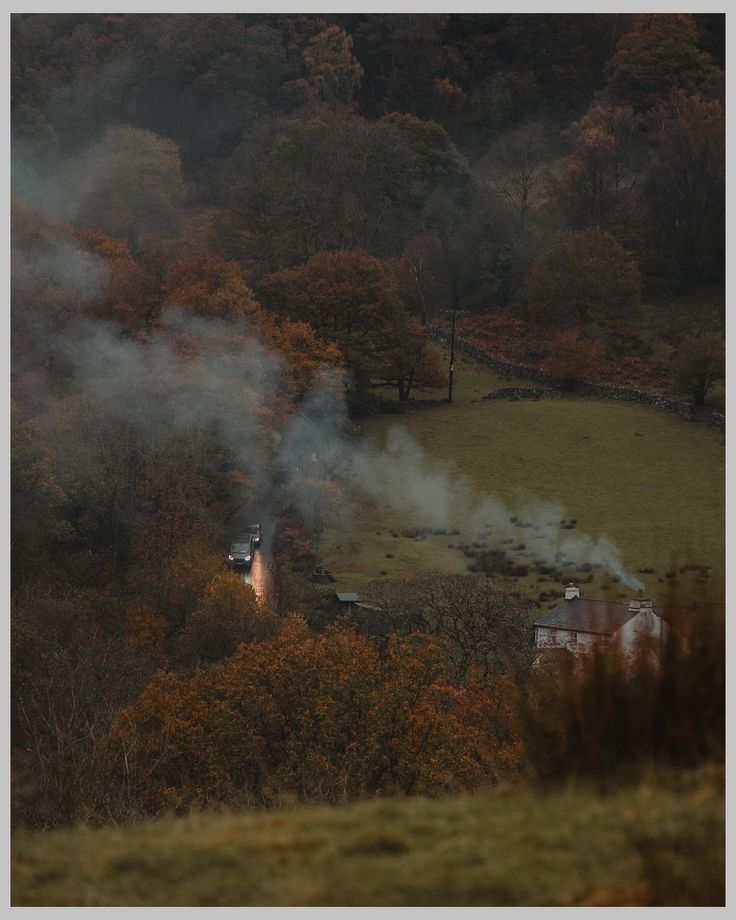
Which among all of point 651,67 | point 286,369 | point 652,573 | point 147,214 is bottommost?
point 652,573

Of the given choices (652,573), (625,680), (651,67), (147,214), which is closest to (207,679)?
(625,680)

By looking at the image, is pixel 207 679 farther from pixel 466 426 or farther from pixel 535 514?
pixel 466 426

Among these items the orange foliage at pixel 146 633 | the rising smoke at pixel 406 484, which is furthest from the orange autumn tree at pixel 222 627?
the rising smoke at pixel 406 484

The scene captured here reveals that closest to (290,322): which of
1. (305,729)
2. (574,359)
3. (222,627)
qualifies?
(574,359)

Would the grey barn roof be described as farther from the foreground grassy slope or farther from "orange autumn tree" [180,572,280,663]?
the foreground grassy slope

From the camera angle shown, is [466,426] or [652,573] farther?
[466,426]

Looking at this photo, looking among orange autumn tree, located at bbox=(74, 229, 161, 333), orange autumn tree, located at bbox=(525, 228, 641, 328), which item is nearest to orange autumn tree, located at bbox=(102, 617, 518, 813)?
orange autumn tree, located at bbox=(74, 229, 161, 333)
